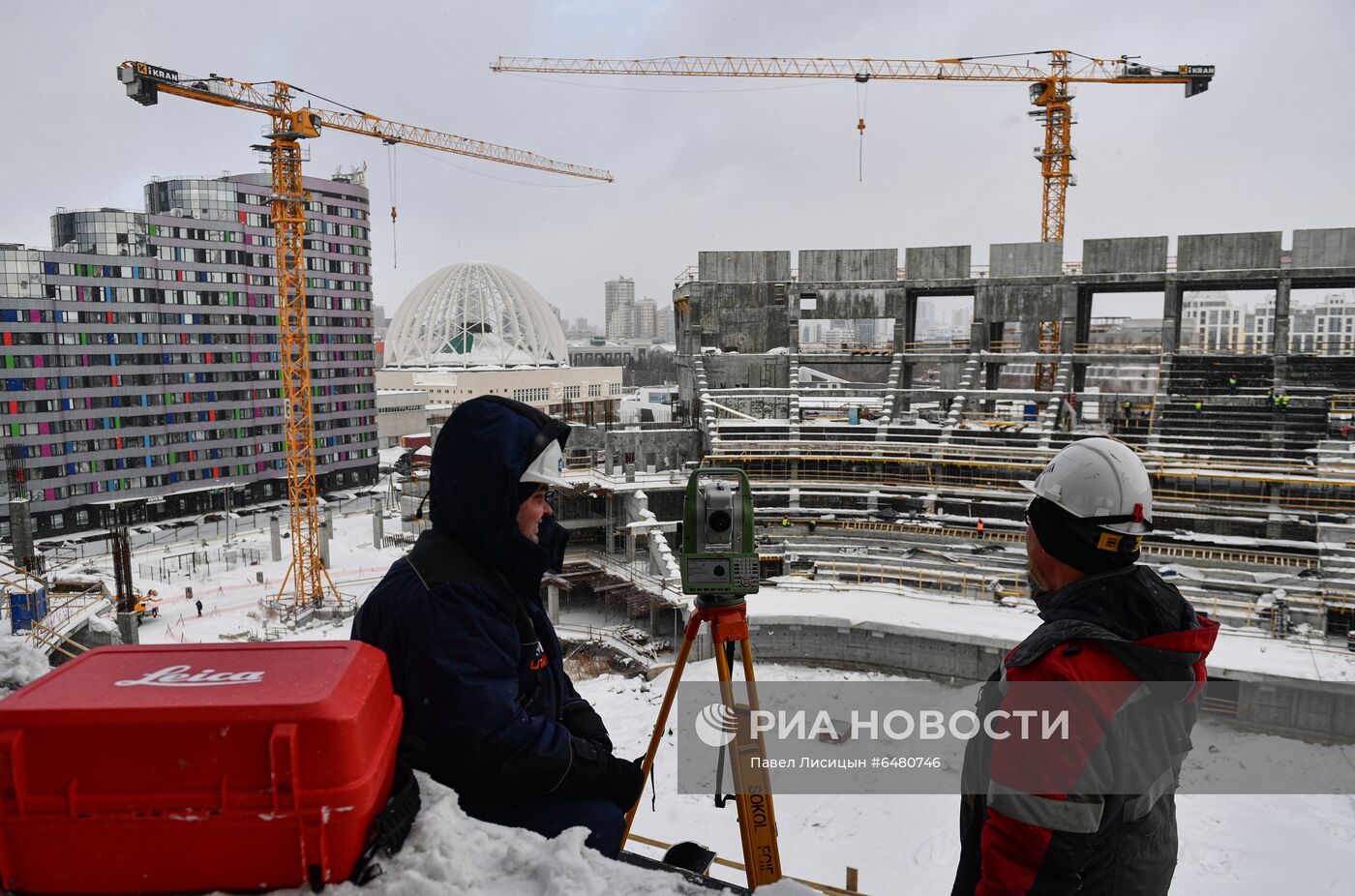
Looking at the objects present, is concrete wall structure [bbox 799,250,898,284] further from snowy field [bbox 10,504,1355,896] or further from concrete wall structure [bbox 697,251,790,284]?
snowy field [bbox 10,504,1355,896]

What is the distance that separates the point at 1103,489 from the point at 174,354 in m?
51.6

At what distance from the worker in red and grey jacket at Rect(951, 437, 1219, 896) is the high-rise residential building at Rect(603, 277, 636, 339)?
167m

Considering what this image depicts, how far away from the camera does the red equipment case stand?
5.88 feet

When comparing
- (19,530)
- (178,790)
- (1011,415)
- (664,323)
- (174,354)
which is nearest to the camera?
(178,790)

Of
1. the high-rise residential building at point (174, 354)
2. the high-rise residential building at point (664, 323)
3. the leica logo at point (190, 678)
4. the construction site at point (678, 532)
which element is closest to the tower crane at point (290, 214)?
the construction site at point (678, 532)

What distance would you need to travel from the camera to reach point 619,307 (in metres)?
173

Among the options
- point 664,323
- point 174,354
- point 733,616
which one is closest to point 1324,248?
point 733,616

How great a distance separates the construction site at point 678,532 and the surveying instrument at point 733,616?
0.03 meters

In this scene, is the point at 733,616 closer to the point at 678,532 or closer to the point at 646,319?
the point at 678,532

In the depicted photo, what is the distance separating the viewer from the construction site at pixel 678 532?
2.02 metres

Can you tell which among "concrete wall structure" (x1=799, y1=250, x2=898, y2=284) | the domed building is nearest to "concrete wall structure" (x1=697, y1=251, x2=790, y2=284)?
"concrete wall structure" (x1=799, y1=250, x2=898, y2=284)

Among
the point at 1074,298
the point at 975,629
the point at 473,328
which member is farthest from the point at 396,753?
the point at 473,328

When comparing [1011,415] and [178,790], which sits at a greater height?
[178,790]

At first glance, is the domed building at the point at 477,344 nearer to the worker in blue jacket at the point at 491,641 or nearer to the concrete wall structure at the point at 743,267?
the concrete wall structure at the point at 743,267
